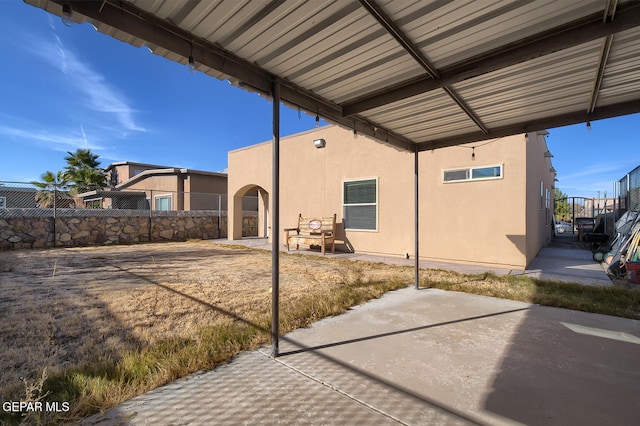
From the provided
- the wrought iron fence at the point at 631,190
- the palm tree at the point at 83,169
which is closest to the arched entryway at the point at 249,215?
the palm tree at the point at 83,169

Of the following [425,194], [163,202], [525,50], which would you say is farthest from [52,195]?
[525,50]

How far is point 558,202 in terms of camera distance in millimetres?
27469

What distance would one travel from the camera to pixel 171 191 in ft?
50.3

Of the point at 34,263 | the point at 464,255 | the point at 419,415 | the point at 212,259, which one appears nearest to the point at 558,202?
the point at 464,255

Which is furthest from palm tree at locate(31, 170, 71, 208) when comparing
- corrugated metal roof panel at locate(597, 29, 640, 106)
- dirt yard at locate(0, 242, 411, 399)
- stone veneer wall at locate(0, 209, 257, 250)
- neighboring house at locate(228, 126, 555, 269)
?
corrugated metal roof panel at locate(597, 29, 640, 106)

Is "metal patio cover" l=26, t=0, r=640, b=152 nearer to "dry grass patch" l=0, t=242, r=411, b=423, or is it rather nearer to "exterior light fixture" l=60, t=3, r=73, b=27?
"exterior light fixture" l=60, t=3, r=73, b=27

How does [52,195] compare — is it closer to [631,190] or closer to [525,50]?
[525,50]

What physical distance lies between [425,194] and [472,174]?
3.76ft

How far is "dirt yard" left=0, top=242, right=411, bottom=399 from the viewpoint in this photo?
8.29 ft

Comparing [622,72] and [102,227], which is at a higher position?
[622,72]

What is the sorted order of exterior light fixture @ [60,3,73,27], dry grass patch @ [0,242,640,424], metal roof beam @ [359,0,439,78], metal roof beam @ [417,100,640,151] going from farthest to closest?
metal roof beam @ [417,100,640,151] → dry grass patch @ [0,242,640,424] → metal roof beam @ [359,0,439,78] → exterior light fixture @ [60,3,73,27]

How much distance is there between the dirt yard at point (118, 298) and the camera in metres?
2.53

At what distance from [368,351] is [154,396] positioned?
161 cm

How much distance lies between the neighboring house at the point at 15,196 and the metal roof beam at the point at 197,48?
12.5 m
